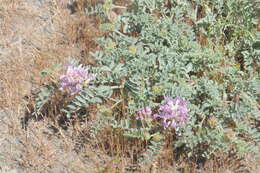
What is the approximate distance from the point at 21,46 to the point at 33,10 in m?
0.47

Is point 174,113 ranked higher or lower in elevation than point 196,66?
lower

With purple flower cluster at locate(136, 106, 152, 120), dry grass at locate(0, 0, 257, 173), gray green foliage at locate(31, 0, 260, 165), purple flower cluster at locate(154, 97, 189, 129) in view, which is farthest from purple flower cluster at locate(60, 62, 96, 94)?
purple flower cluster at locate(154, 97, 189, 129)

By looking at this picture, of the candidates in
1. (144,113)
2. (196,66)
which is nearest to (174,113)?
(144,113)

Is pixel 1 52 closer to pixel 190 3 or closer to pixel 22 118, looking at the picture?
pixel 22 118

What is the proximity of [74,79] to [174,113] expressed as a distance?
2.56ft

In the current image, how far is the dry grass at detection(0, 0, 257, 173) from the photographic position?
11.3ft

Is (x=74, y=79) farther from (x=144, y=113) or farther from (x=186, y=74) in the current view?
(x=186, y=74)

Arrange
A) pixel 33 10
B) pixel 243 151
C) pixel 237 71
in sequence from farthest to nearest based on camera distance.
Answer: pixel 33 10 → pixel 237 71 → pixel 243 151

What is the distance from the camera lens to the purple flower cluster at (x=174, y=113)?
328cm

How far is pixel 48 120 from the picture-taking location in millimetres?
3773

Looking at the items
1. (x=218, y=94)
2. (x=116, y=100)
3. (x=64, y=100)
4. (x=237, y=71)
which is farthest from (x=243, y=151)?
(x=64, y=100)

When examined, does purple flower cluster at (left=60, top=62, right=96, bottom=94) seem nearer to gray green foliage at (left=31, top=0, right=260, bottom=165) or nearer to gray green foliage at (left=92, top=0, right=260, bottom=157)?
gray green foliage at (left=31, top=0, right=260, bottom=165)

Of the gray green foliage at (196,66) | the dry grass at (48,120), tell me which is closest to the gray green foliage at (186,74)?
the gray green foliage at (196,66)

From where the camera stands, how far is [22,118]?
3.79 m
